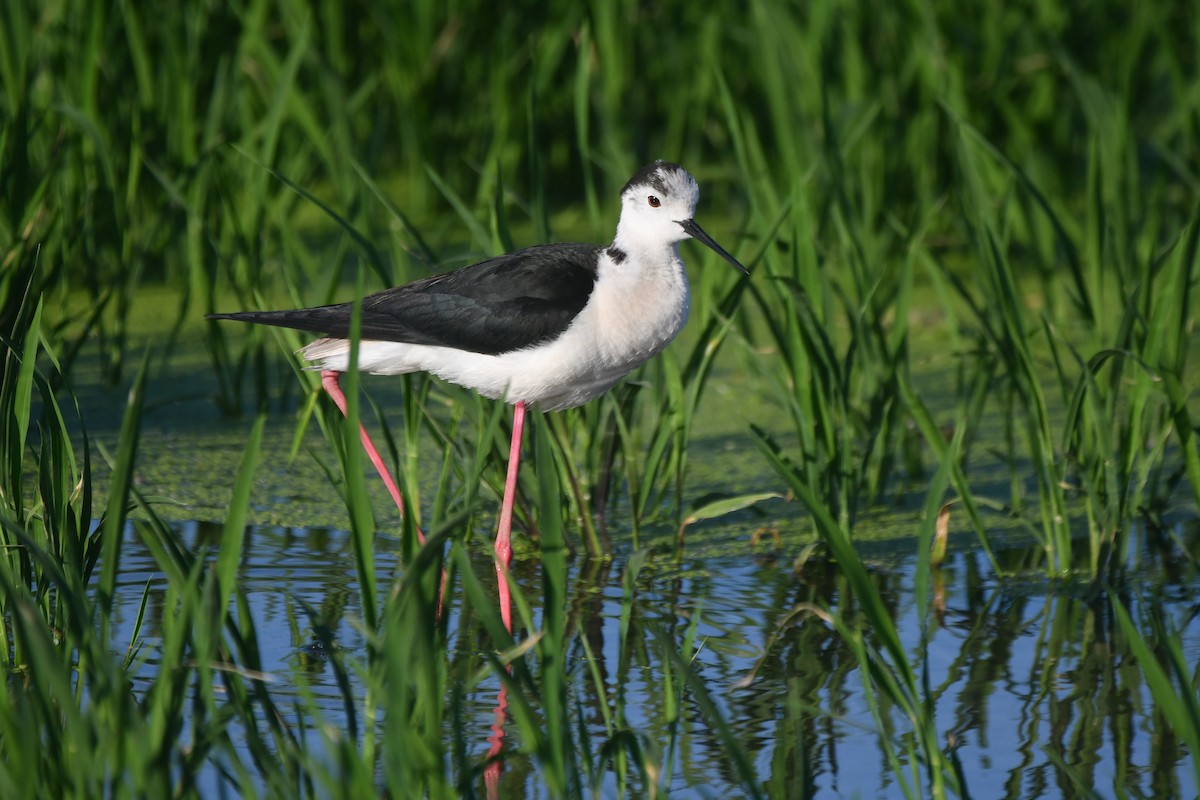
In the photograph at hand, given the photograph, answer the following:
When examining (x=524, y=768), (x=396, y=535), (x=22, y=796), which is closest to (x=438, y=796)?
(x=22, y=796)

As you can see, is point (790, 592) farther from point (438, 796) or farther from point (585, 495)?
point (438, 796)

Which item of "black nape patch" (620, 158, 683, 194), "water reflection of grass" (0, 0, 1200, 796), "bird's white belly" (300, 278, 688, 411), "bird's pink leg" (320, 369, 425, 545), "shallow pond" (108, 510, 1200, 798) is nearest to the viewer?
"water reflection of grass" (0, 0, 1200, 796)

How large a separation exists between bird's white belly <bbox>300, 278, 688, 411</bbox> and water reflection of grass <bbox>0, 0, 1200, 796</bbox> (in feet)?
0.47

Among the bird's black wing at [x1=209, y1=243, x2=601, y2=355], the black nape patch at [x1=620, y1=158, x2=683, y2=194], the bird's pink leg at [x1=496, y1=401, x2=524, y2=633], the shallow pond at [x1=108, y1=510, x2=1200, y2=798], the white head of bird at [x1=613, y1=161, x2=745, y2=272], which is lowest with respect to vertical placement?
the shallow pond at [x1=108, y1=510, x2=1200, y2=798]

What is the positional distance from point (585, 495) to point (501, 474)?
24 centimetres

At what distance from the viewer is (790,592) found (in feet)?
12.4

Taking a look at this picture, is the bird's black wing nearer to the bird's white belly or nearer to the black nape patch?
the bird's white belly

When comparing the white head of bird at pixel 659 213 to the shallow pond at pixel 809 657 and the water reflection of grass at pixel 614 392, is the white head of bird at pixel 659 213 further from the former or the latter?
the shallow pond at pixel 809 657

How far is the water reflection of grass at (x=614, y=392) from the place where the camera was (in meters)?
2.19

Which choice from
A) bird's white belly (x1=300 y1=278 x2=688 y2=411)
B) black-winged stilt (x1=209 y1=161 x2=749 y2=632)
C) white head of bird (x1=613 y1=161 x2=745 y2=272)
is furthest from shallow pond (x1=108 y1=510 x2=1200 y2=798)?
white head of bird (x1=613 y1=161 x2=745 y2=272)

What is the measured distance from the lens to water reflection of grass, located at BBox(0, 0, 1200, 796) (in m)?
2.19

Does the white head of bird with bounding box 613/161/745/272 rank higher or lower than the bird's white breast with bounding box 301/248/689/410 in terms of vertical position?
higher

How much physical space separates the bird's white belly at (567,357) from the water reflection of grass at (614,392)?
14 cm

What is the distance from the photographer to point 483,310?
3.45m
